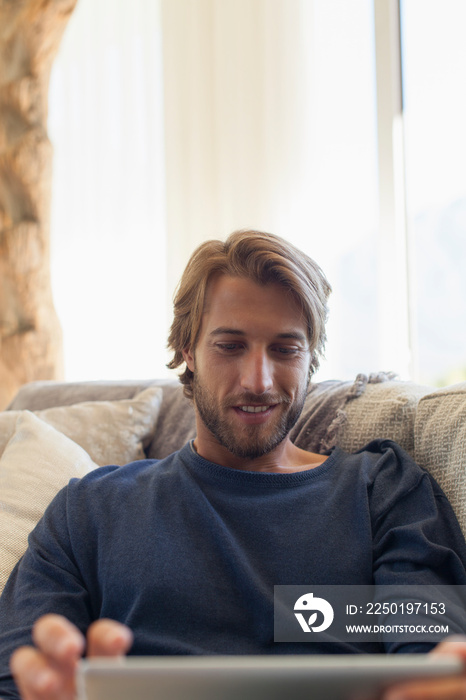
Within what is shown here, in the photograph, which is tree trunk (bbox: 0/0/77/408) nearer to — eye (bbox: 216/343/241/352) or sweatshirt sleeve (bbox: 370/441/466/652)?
eye (bbox: 216/343/241/352)

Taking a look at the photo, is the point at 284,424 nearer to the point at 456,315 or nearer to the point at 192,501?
the point at 192,501

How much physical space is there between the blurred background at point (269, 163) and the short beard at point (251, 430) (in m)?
1.68

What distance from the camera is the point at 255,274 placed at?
1299mm

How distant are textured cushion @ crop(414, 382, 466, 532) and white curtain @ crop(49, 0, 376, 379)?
A: 1.70m

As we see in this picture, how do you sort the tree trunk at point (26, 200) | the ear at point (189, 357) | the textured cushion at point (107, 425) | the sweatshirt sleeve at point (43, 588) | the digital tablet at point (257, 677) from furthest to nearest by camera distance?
the tree trunk at point (26, 200) → the textured cushion at point (107, 425) → the ear at point (189, 357) → the sweatshirt sleeve at point (43, 588) → the digital tablet at point (257, 677)

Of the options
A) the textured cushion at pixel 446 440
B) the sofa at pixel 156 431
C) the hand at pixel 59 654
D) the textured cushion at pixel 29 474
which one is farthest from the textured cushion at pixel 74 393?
the hand at pixel 59 654

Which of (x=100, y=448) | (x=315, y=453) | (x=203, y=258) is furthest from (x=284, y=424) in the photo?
(x=100, y=448)

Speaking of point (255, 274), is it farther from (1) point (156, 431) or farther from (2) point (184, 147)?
(2) point (184, 147)

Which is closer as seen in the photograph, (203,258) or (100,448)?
(203,258)

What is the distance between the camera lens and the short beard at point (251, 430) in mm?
1243

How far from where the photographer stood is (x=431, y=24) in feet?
9.16

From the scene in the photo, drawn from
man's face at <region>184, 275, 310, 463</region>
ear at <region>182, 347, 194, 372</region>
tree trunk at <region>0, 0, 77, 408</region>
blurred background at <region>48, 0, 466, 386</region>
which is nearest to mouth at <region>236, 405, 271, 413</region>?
man's face at <region>184, 275, 310, 463</region>

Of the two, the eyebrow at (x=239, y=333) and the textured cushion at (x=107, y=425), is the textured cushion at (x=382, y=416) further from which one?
the textured cushion at (x=107, y=425)

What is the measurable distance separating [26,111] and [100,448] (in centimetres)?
179
